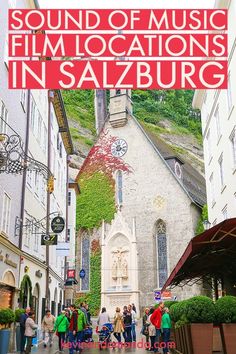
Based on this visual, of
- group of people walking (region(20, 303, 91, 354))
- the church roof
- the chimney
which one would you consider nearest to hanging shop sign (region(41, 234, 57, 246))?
group of people walking (region(20, 303, 91, 354))

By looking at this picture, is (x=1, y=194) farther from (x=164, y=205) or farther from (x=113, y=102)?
(x=113, y=102)

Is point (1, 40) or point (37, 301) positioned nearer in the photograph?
A: point (1, 40)

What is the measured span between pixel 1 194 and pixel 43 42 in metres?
8.01

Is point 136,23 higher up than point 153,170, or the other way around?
point 153,170

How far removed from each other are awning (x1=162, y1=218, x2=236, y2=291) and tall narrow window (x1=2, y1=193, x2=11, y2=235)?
6058 mm

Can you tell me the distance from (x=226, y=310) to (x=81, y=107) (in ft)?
241

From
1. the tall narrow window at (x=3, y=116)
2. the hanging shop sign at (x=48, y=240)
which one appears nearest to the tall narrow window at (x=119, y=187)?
the hanging shop sign at (x=48, y=240)

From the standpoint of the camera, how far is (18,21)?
33.1ft

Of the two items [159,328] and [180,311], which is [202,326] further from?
[159,328]

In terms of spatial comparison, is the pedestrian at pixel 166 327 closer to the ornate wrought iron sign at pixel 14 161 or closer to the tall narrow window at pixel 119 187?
the ornate wrought iron sign at pixel 14 161

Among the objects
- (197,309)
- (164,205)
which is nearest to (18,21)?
(197,309)

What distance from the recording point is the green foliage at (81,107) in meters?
77.2

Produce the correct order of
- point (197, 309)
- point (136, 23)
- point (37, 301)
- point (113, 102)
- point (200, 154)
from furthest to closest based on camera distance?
point (200, 154), point (113, 102), point (37, 301), point (197, 309), point (136, 23)

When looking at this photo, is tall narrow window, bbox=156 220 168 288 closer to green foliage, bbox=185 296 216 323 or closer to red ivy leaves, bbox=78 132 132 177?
red ivy leaves, bbox=78 132 132 177
